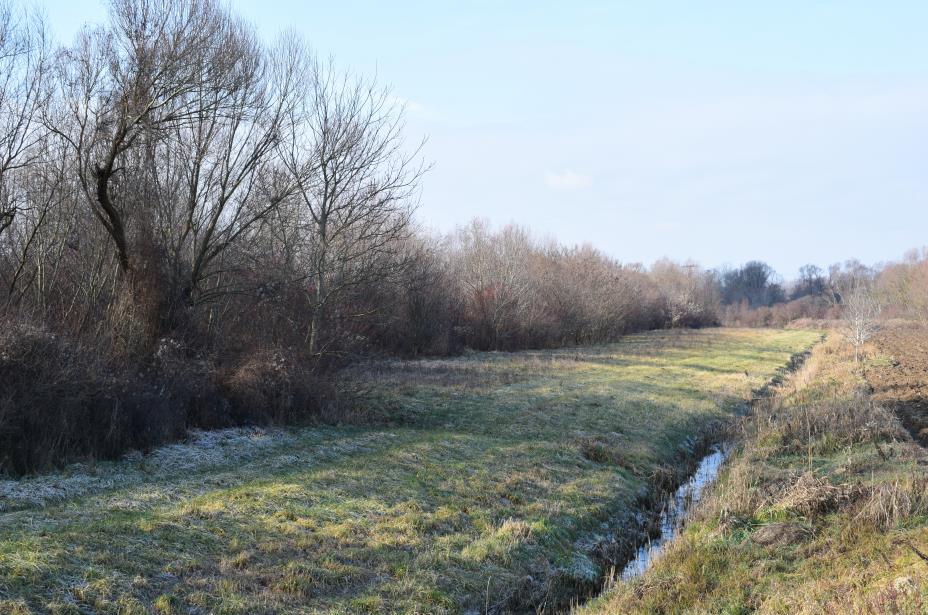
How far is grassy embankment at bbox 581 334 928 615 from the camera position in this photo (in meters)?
7.07

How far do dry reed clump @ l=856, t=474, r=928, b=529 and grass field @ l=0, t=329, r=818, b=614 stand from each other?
364cm

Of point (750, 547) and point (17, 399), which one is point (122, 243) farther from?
point (750, 547)

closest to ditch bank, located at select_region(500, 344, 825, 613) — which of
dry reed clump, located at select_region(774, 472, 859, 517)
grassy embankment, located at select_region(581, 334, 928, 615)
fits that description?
grassy embankment, located at select_region(581, 334, 928, 615)

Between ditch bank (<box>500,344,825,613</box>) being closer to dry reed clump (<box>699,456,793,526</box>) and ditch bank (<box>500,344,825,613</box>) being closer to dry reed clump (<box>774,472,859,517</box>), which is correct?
dry reed clump (<box>699,456,793,526</box>)

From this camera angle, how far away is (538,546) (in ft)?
30.5

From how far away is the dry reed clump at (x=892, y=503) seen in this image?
881 cm

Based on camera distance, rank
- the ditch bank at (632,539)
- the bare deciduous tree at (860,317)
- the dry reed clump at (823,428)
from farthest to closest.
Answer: the bare deciduous tree at (860,317) < the dry reed clump at (823,428) < the ditch bank at (632,539)

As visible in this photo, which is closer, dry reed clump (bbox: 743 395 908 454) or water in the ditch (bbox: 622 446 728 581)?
water in the ditch (bbox: 622 446 728 581)

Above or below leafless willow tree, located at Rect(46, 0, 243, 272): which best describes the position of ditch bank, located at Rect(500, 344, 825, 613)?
below

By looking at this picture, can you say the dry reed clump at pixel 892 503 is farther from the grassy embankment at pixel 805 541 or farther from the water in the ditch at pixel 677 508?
the water in the ditch at pixel 677 508

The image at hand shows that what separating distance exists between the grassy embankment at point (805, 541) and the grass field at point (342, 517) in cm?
146

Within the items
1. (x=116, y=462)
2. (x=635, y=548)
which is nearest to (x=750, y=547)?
(x=635, y=548)

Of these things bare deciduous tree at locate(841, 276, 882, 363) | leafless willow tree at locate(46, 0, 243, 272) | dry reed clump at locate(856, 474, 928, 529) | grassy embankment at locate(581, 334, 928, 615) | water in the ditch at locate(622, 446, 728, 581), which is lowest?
water in the ditch at locate(622, 446, 728, 581)

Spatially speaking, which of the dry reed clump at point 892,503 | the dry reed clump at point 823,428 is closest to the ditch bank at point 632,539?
the dry reed clump at point 823,428
